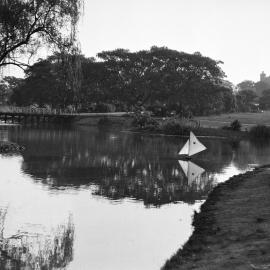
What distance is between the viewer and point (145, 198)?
75.5 feet

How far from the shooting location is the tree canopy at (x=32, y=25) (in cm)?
2302

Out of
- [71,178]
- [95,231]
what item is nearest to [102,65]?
[71,178]

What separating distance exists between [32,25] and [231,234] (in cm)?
1465

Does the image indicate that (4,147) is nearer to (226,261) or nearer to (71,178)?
(71,178)

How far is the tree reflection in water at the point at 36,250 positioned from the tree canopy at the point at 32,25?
10.5 metres

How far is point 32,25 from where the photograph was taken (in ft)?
78.6

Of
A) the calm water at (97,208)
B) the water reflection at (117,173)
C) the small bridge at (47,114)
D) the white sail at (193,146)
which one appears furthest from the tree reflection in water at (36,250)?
the small bridge at (47,114)

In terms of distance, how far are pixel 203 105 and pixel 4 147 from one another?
248 ft

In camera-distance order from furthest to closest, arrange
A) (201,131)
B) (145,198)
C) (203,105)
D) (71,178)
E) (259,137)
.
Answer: (203,105) → (201,131) → (259,137) → (71,178) → (145,198)

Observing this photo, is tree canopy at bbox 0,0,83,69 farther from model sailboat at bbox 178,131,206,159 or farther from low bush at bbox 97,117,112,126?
low bush at bbox 97,117,112,126

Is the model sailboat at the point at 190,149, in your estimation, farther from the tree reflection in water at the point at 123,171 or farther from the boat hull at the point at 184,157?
the tree reflection in water at the point at 123,171

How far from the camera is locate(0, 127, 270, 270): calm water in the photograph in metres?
13.9

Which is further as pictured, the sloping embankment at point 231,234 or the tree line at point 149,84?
the tree line at point 149,84

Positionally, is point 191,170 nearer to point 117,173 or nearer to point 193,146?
point 117,173
